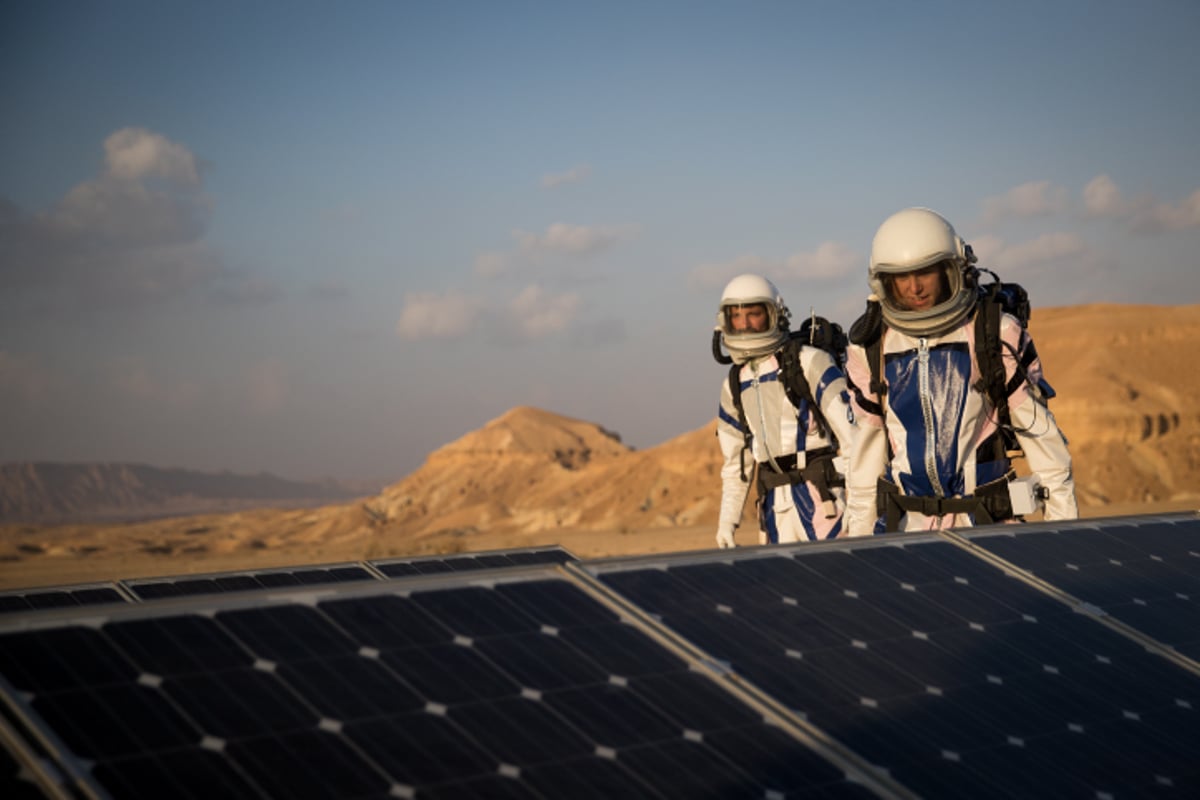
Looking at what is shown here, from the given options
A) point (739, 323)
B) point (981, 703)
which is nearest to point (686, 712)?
point (981, 703)

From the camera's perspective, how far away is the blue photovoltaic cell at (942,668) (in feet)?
13.2

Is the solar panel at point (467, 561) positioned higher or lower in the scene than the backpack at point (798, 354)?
lower

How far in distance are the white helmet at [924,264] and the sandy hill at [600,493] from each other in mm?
24237

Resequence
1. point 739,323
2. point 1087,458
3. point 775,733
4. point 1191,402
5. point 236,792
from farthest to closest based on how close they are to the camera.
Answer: point 1191,402
point 1087,458
point 739,323
point 775,733
point 236,792

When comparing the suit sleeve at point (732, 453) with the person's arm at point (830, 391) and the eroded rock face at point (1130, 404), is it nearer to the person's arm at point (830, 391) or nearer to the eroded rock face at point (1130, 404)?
the person's arm at point (830, 391)

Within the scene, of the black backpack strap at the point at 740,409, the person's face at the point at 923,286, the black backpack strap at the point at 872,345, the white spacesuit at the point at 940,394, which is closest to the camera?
the white spacesuit at the point at 940,394

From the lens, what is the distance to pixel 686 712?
3.83 meters

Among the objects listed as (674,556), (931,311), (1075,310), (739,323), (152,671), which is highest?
(1075,310)

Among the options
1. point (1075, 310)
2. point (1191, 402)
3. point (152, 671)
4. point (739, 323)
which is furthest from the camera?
point (1075, 310)

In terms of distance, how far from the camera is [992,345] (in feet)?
25.6

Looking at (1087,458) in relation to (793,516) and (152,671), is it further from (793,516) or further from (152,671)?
(152,671)

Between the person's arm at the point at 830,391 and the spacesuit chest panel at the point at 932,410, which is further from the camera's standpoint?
the person's arm at the point at 830,391

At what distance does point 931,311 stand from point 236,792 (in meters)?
6.00

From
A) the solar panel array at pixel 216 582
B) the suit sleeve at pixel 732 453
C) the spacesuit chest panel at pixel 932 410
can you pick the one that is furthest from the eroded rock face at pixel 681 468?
the spacesuit chest panel at pixel 932 410
